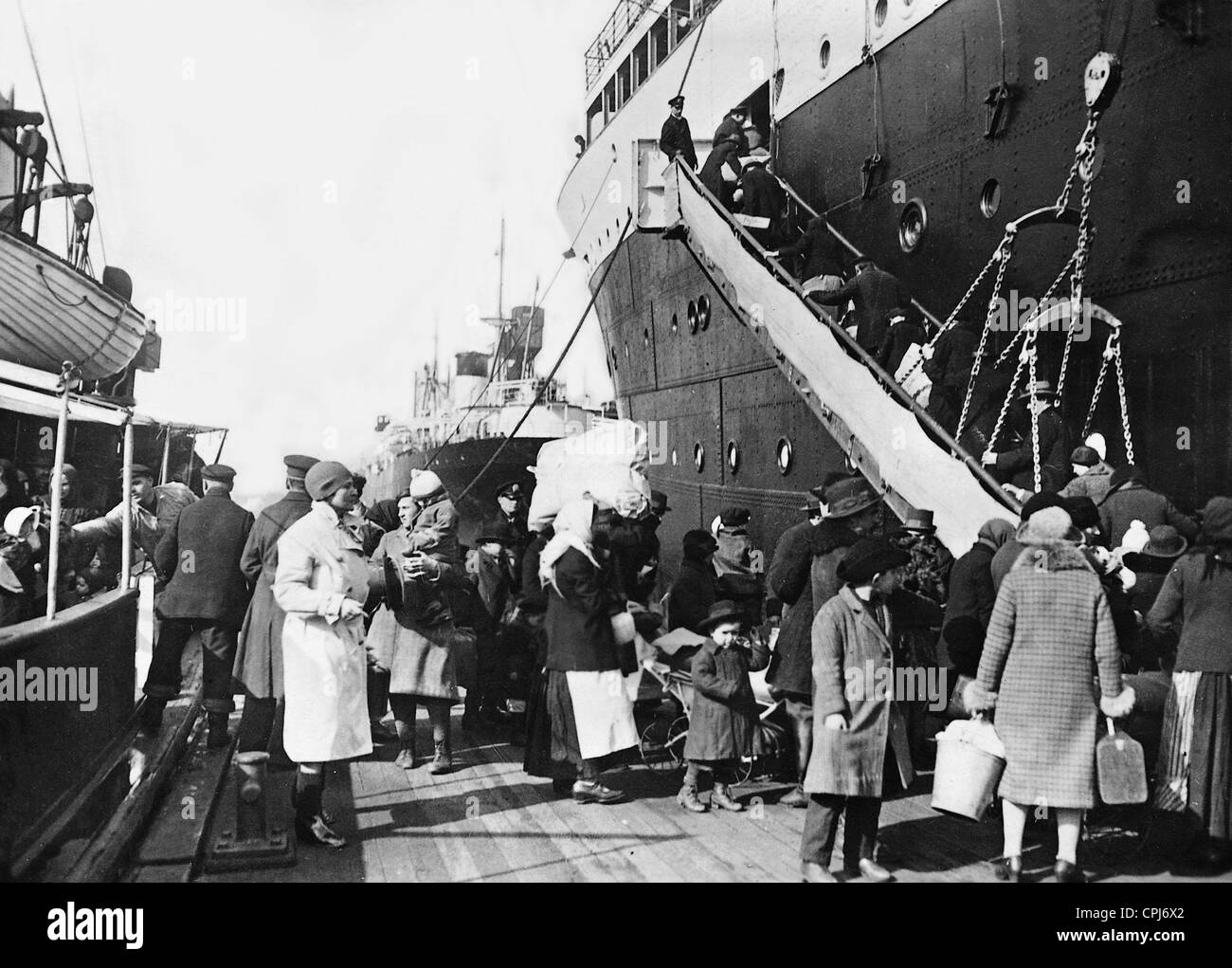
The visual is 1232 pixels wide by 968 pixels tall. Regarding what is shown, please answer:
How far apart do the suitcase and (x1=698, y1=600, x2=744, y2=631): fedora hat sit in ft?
6.04

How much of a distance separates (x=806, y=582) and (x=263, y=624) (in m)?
2.86

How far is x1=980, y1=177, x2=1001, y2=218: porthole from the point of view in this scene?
27.5 ft

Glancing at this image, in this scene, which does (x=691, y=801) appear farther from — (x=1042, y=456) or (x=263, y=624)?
(x=1042, y=456)

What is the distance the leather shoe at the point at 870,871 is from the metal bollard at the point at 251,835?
2407 mm

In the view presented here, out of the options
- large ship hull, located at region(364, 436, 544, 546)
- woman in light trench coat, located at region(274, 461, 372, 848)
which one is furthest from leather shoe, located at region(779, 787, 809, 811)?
large ship hull, located at region(364, 436, 544, 546)

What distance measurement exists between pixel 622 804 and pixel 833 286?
568 centimetres

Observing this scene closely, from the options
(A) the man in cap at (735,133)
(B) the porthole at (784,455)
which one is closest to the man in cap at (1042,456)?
(B) the porthole at (784,455)

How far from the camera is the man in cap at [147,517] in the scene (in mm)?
6543

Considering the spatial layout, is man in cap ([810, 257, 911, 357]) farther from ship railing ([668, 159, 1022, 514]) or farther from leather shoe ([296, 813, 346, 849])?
leather shoe ([296, 813, 346, 849])

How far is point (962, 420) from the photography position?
7199 mm

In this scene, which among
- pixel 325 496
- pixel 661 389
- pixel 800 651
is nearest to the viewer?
pixel 325 496

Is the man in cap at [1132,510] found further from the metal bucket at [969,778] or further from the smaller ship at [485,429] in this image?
the smaller ship at [485,429]
